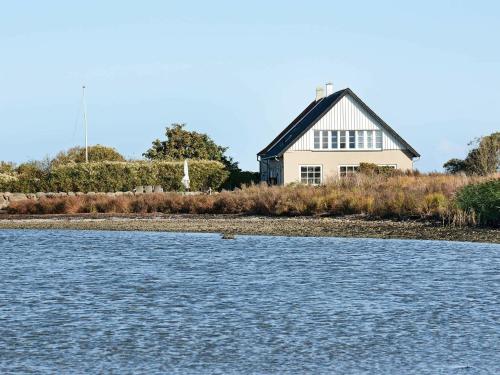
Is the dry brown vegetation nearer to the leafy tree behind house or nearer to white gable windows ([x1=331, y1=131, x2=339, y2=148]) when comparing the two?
the leafy tree behind house

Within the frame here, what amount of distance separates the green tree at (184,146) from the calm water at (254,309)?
46707mm

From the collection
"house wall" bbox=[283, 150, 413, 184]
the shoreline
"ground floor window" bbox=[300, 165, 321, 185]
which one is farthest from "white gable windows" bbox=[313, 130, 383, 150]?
the shoreline

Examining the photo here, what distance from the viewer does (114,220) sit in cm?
4028

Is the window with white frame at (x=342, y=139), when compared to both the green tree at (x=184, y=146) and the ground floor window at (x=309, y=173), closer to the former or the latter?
the ground floor window at (x=309, y=173)

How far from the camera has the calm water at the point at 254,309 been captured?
12438mm

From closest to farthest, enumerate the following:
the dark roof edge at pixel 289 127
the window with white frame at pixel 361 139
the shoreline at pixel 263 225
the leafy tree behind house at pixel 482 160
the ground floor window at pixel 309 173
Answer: the shoreline at pixel 263 225 → the leafy tree behind house at pixel 482 160 → the ground floor window at pixel 309 173 → the window with white frame at pixel 361 139 → the dark roof edge at pixel 289 127

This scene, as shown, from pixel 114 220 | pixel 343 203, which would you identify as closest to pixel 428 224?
pixel 343 203

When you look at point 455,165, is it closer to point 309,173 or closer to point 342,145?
point 342,145

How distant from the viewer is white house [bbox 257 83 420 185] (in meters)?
59.4

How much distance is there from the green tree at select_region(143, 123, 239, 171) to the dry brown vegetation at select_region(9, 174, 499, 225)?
94.5 ft

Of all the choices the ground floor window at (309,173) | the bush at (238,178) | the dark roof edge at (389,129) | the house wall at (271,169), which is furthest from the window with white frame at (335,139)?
the bush at (238,178)

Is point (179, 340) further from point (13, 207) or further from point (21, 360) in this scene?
point (13, 207)

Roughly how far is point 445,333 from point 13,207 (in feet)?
116

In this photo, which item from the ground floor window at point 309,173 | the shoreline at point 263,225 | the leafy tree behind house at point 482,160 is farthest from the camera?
the ground floor window at point 309,173
